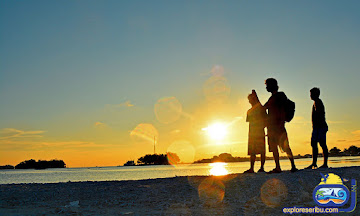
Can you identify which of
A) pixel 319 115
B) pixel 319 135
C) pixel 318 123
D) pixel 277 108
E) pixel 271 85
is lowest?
pixel 319 135

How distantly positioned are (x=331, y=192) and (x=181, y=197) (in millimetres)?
4893

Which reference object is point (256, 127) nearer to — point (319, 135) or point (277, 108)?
point (277, 108)

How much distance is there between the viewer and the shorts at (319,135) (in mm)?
14320

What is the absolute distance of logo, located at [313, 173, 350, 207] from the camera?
33.0 feet

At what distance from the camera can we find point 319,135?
47.1ft

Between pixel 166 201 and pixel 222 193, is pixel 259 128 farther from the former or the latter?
pixel 166 201

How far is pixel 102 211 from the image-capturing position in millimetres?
9492

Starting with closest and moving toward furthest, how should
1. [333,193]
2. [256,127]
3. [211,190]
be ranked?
1. [333,193]
2. [211,190]
3. [256,127]

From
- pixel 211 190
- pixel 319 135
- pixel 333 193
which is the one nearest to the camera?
pixel 333 193

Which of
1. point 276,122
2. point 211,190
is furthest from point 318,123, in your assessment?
point 211,190

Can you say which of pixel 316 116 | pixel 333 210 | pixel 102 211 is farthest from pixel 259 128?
pixel 102 211

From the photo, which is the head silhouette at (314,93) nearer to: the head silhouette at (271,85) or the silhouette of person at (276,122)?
the silhouette of person at (276,122)

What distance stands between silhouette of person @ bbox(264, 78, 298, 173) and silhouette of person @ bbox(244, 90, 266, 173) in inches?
23.8

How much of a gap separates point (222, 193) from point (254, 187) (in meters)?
1.14
